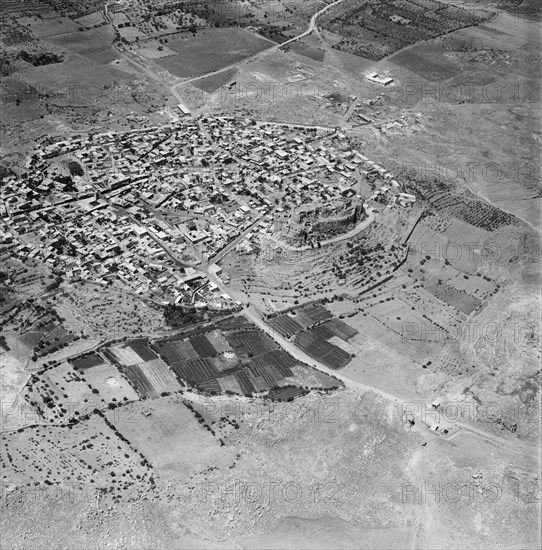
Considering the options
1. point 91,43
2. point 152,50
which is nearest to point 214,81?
point 152,50

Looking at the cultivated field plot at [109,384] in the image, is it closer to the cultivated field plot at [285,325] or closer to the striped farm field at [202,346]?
the striped farm field at [202,346]

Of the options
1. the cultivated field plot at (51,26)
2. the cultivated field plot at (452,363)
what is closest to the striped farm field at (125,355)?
the cultivated field plot at (452,363)

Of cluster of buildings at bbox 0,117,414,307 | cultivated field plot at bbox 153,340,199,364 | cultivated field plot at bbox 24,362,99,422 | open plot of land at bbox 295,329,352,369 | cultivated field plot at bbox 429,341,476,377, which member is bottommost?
cultivated field plot at bbox 429,341,476,377

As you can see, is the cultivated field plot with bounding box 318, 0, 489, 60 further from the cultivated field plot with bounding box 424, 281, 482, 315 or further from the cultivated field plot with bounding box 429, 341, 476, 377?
the cultivated field plot with bounding box 429, 341, 476, 377

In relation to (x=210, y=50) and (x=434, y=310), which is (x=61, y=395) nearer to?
(x=434, y=310)

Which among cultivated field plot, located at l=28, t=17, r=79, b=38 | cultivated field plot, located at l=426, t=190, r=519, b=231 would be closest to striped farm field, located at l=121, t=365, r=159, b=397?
cultivated field plot, located at l=426, t=190, r=519, b=231
